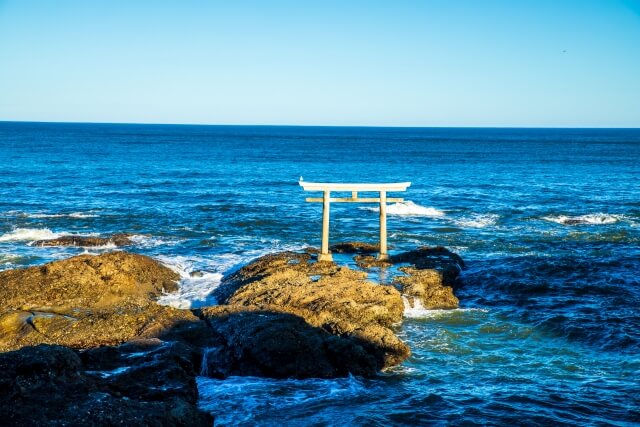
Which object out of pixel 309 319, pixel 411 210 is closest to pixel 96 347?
pixel 309 319

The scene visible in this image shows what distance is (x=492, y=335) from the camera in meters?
15.6

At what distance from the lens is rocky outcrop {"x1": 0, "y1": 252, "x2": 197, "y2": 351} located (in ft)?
44.1

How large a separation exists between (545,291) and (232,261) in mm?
12134

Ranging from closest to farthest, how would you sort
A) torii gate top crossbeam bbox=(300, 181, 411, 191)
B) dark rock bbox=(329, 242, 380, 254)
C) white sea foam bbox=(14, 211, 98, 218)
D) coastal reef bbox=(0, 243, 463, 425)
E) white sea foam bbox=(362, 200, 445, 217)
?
coastal reef bbox=(0, 243, 463, 425)
torii gate top crossbeam bbox=(300, 181, 411, 191)
dark rock bbox=(329, 242, 380, 254)
white sea foam bbox=(14, 211, 98, 218)
white sea foam bbox=(362, 200, 445, 217)

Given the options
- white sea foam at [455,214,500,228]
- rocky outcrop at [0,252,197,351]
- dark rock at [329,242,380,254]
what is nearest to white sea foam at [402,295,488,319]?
rocky outcrop at [0,252,197,351]

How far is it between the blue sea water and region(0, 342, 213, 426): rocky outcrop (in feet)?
3.98

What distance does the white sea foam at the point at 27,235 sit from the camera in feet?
92.1

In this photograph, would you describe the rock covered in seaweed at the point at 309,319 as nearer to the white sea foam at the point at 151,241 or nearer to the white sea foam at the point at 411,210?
the white sea foam at the point at 151,241

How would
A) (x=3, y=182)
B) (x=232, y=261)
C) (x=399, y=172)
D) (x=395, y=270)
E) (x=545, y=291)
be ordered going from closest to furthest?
1. (x=545, y=291)
2. (x=395, y=270)
3. (x=232, y=261)
4. (x=3, y=182)
5. (x=399, y=172)

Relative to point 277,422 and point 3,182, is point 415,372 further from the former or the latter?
point 3,182

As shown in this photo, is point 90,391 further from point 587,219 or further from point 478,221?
point 587,219

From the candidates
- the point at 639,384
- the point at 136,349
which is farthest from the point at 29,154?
the point at 639,384

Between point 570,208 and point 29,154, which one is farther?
point 29,154

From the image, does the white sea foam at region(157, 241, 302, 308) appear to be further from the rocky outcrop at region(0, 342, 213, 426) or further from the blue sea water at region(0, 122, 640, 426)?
the rocky outcrop at region(0, 342, 213, 426)
